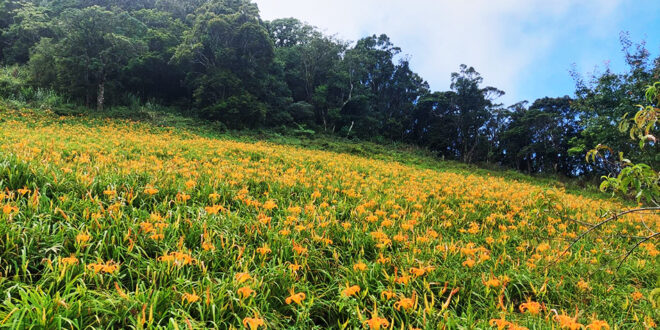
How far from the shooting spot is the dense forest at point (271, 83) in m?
15.0

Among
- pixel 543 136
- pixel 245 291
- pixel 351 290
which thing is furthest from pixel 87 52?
pixel 543 136

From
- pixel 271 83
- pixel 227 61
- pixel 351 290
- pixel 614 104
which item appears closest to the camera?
pixel 351 290

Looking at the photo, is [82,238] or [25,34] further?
[25,34]

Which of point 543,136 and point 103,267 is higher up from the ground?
point 543,136

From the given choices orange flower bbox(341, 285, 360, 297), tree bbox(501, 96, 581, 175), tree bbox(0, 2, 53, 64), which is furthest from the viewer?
tree bbox(501, 96, 581, 175)

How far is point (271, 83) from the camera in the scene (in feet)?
82.0

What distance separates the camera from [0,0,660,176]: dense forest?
15.0 metres

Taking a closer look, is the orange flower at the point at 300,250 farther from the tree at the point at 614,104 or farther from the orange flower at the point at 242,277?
the tree at the point at 614,104

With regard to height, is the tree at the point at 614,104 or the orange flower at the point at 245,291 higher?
the tree at the point at 614,104

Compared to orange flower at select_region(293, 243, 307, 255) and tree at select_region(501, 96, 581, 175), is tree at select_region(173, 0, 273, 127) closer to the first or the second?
orange flower at select_region(293, 243, 307, 255)

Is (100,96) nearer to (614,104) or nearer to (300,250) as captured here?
(300,250)

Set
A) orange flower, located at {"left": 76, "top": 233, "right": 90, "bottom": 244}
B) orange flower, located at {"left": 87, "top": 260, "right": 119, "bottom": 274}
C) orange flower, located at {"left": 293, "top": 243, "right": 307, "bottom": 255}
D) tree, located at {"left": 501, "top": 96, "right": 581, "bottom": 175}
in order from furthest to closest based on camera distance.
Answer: tree, located at {"left": 501, "top": 96, "right": 581, "bottom": 175} → orange flower, located at {"left": 293, "top": 243, "right": 307, "bottom": 255} → orange flower, located at {"left": 76, "top": 233, "right": 90, "bottom": 244} → orange flower, located at {"left": 87, "top": 260, "right": 119, "bottom": 274}

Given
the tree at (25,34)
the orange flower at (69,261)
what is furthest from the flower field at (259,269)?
the tree at (25,34)

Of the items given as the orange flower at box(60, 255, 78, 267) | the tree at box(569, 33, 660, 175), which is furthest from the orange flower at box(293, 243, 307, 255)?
the tree at box(569, 33, 660, 175)
